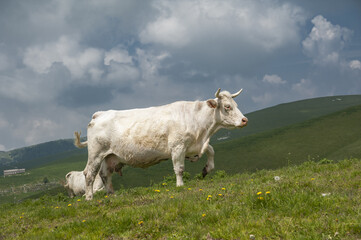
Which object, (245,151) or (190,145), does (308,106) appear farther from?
(190,145)

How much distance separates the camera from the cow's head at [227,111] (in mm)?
12961

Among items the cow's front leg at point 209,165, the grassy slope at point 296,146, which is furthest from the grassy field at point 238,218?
the grassy slope at point 296,146

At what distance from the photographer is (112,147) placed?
1330 centimetres

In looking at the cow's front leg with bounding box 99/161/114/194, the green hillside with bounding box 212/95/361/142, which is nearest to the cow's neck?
the cow's front leg with bounding box 99/161/114/194

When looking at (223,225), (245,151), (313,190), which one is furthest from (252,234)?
(245,151)

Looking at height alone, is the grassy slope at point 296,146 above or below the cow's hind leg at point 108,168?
below

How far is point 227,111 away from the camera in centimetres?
1319

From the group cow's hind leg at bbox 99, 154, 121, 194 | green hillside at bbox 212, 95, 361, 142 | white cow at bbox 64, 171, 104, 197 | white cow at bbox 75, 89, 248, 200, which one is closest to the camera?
white cow at bbox 75, 89, 248, 200

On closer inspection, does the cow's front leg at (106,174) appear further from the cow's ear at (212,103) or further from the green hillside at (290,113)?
the green hillside at (290,113)

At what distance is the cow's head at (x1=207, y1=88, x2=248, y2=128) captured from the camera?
42.5 ft

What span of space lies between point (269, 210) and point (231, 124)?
Result: 693 cm

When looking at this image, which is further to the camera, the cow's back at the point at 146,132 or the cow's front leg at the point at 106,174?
the cow's front leg at the point at 106,174

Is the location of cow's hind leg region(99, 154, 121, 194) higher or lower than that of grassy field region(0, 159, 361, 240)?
higher

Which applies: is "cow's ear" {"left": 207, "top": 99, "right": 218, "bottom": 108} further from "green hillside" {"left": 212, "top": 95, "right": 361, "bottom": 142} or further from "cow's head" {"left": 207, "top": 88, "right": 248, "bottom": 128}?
"green hillside" {"left": 212, "top": 95, "right": 361, "bottom": 142}
